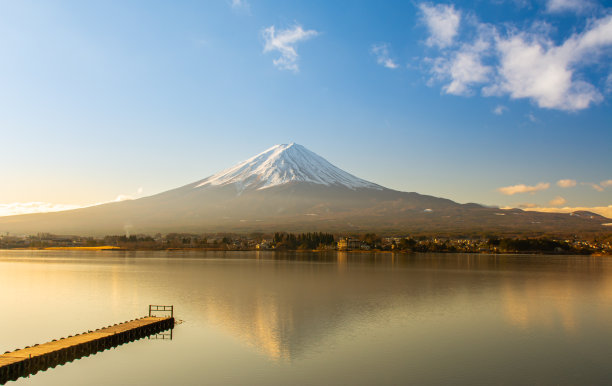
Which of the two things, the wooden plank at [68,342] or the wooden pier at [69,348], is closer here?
the wooden pier at [69,348]

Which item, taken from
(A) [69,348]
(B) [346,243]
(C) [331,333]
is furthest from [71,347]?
(B) [346,243]

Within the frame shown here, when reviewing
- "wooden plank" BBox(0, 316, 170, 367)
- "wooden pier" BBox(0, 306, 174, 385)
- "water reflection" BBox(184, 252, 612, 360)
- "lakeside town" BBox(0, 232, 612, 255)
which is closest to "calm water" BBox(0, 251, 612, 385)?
"water reflection" BBox(184, 252, 612, 360)

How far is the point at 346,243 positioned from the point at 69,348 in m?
120

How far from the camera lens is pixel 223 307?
28.5 meters

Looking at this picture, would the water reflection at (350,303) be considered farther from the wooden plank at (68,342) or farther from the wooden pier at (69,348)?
the wooden plank at (68,342)

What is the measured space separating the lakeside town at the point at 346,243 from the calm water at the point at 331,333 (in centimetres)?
9369

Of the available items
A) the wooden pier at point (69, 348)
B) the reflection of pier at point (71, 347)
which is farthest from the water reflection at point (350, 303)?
the wooden pier at point (69, 348)

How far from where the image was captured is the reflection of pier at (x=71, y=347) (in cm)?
1470

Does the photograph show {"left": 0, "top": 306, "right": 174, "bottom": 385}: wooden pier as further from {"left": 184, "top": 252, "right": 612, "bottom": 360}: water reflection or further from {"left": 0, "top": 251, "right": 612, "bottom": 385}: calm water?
{"left": 184, "top": 252, "right": 612, "bottom": 360}: water reflection

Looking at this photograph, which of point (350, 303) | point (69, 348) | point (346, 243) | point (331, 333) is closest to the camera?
point (69, 348)

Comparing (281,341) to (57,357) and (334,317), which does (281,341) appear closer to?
(334,317)

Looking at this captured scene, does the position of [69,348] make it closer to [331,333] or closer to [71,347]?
[71,347]

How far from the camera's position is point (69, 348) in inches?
656

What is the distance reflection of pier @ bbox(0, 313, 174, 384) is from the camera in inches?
579
